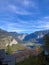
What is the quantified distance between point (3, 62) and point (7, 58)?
0.64 m

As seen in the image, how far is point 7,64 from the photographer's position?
16062 millimetres

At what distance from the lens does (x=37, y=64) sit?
1619 cm

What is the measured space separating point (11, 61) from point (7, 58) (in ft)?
1.60

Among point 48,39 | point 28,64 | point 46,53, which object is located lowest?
point 28,64

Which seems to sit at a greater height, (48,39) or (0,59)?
(48,39)

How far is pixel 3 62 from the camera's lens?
16109 millimetres

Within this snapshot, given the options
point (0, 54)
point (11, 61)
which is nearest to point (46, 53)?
point (11, 61)

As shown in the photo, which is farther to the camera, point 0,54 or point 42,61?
point 0,54

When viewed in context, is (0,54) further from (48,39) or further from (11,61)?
(48,39)

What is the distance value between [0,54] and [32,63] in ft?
11.0

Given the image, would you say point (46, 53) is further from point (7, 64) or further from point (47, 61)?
point (7, 64)

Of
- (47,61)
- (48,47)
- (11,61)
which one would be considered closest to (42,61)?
(47,61)

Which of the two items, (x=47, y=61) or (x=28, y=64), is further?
(x=28, y=64)

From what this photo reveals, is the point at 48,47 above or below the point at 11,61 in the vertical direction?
above
